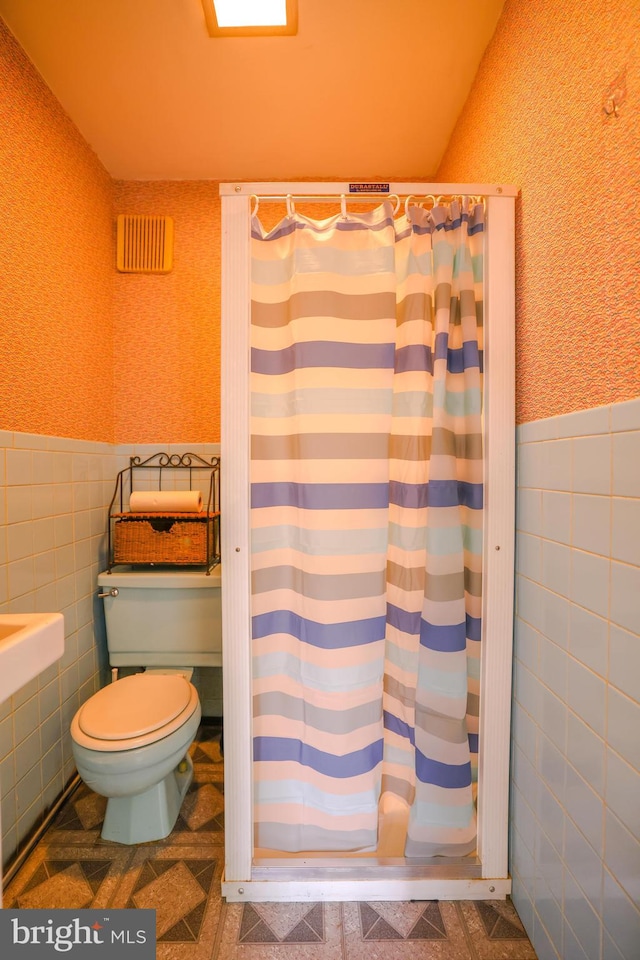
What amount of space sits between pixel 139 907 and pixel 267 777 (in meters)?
0.47

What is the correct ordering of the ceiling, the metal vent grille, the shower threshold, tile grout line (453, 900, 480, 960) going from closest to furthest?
tile grout line (453, 900, 480, 960) → the shower threshold → the ceiling → the metal vent grille

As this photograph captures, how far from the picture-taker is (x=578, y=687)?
84 cm

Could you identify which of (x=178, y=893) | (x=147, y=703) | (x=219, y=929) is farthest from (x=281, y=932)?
(x=147, y=703)

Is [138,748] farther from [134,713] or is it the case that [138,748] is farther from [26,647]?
[26,647]

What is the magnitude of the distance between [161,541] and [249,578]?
2.41ft

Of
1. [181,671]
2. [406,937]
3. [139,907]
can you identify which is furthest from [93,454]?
[406,937]

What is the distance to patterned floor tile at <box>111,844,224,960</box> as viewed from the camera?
3.34ft

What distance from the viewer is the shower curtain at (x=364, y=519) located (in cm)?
108

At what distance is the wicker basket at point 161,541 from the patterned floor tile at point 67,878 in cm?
92

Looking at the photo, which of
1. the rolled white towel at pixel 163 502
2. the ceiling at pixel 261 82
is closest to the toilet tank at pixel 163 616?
the rolled white towel at pixel 163 502

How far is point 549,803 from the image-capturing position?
94 cm

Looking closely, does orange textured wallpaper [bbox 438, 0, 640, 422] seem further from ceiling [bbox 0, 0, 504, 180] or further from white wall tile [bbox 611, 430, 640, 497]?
ceiling [bbox 0, 0, 504, 180]

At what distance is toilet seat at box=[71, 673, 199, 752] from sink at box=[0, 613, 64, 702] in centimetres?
64

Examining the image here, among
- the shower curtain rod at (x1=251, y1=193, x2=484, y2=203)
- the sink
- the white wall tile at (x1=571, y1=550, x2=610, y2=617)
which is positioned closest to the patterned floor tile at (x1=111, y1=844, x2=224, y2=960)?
the sink
